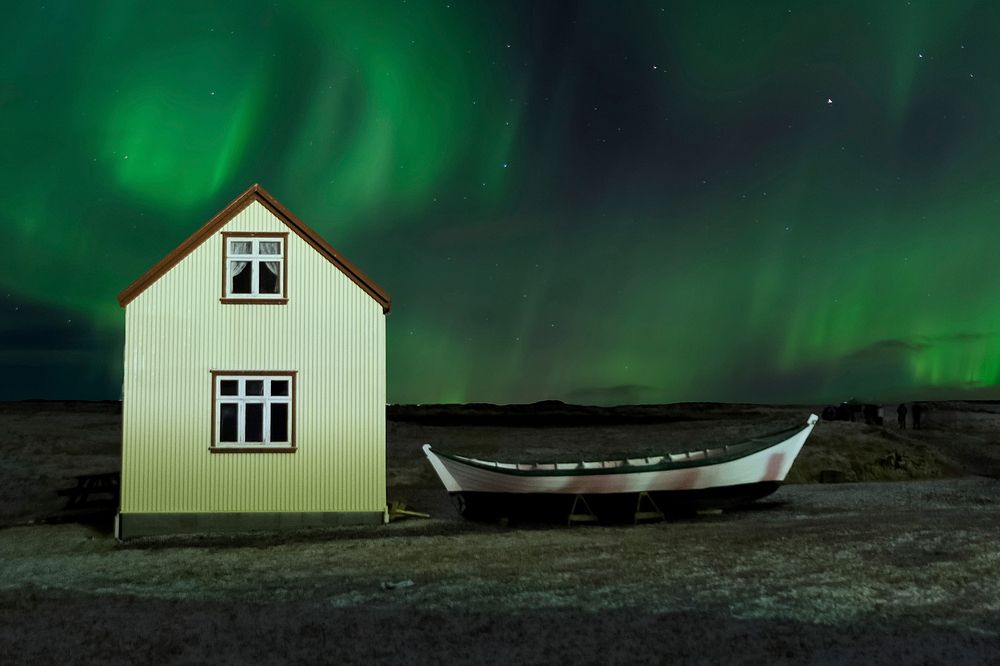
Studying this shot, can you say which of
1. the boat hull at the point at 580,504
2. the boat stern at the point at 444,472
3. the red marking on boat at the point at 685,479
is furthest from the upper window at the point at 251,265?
the red marking on boat at the point at 685,479

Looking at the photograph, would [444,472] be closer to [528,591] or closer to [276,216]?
[276,216]

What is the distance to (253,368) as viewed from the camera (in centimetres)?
1794

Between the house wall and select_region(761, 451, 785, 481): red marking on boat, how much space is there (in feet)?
29.9

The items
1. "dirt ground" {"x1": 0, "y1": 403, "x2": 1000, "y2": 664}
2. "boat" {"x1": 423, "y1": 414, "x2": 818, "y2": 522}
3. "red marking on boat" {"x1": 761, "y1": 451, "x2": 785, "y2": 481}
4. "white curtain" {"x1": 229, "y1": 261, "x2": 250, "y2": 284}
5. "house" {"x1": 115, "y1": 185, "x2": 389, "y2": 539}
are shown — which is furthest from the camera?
"red marking on boat" {"x1": 761, "y1": 451, "x2": 785, "y2": 481}

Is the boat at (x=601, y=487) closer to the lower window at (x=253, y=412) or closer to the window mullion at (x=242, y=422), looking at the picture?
the lower window at (x=253, y=412)

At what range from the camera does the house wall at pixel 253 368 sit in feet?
58.0

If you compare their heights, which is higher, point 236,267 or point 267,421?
point 236,267

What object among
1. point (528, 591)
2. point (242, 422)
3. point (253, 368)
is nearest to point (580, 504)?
point (242, 422)

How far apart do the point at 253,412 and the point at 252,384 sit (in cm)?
61

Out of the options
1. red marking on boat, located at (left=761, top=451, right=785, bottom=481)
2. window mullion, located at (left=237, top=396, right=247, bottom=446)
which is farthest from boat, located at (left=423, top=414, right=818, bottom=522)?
window mullion, located at (left=237, top=396, right=247, bottom=446)

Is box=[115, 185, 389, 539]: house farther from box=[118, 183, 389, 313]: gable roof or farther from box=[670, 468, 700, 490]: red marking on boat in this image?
box=[670, 468, 700, 490]: red marking on boat

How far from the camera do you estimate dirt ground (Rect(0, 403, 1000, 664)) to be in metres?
8.90

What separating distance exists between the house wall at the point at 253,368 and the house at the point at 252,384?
21 mm

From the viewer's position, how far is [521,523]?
19703mm
